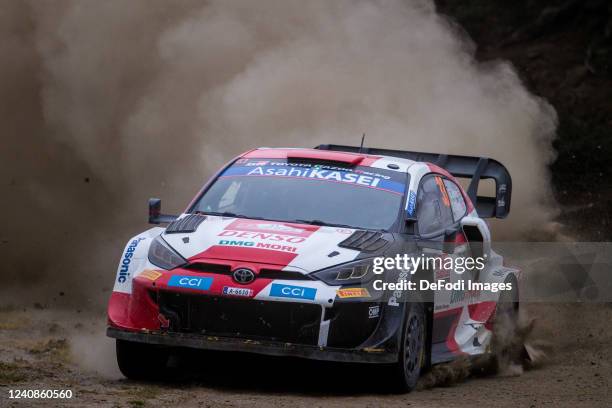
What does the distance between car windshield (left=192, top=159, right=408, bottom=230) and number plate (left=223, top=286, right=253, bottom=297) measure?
1.02m

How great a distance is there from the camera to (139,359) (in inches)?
311

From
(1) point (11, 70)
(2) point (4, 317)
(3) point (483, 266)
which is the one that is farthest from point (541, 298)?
(1) point (11, 70)

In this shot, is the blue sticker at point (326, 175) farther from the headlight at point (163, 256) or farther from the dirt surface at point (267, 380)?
the dirt surface at point (267, 380)

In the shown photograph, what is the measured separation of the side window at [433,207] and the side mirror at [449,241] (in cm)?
9

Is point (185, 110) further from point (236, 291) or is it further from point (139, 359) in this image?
point (236, 291)

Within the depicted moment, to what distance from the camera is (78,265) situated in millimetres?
13211

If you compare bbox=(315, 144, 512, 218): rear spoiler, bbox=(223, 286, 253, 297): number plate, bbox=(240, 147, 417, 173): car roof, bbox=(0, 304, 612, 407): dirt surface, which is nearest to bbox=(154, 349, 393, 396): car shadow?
bbox=(0, 304, 612, 407): dirt surface

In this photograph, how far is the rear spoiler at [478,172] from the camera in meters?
10.5

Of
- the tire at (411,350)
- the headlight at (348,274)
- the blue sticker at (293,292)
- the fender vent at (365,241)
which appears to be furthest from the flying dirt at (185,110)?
the blue sticker at (293,292)

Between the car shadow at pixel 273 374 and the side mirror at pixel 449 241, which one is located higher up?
the side mirror at pixel 449 241

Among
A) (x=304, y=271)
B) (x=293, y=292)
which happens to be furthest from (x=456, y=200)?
(x=293, y=292)

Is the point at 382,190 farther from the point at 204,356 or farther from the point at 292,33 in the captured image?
the point at 292,33

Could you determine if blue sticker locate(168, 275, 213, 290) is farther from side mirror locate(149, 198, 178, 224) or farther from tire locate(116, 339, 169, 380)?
side mirror locate(149, 198, 178, 224)

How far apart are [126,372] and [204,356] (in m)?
0.55
